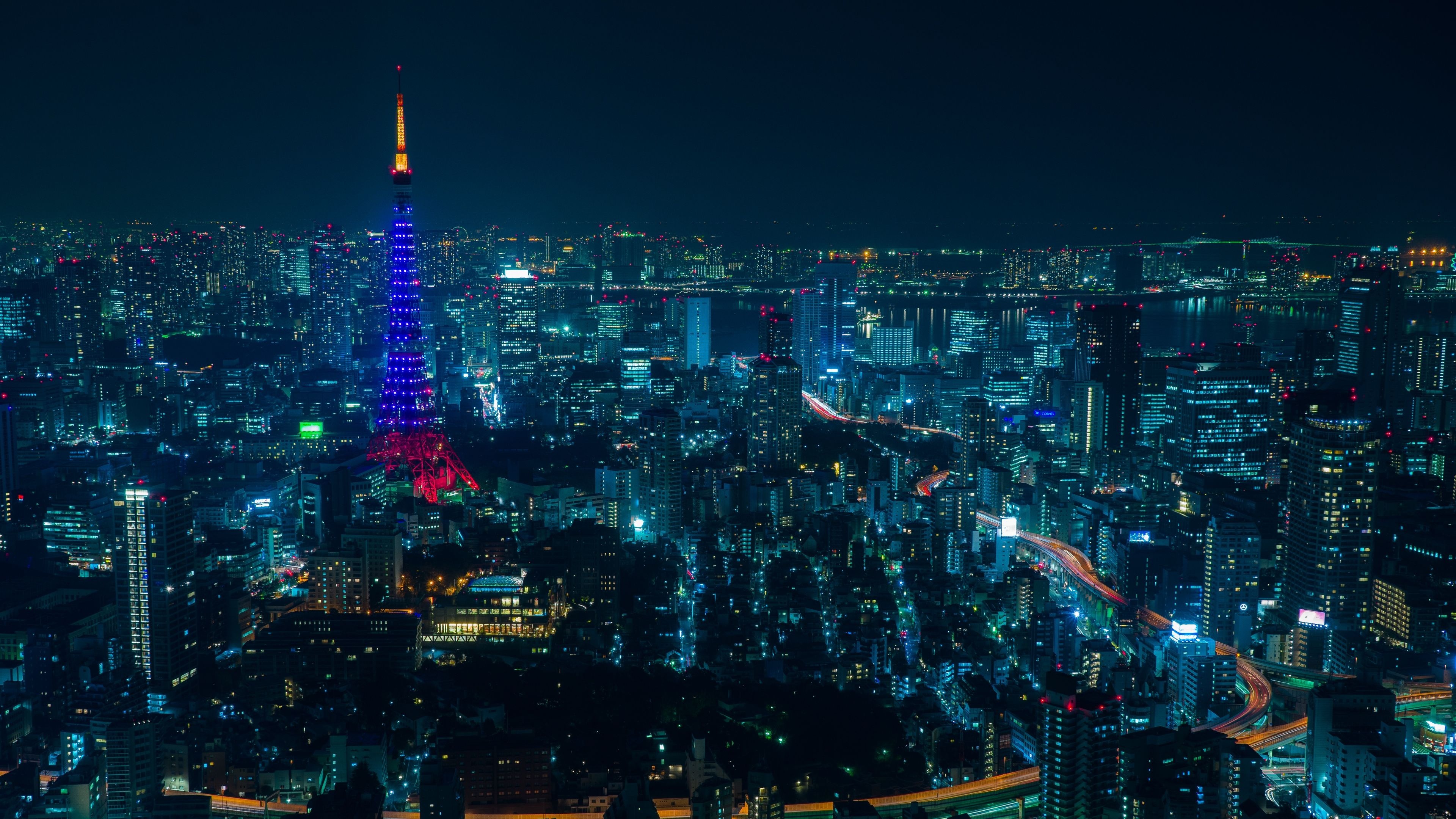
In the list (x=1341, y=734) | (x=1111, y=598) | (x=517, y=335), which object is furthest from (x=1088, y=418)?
(x=517, y=335)

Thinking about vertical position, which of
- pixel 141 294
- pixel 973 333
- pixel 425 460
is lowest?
pixel 425 460

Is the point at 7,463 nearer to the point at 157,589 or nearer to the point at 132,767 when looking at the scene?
the point at 157,589

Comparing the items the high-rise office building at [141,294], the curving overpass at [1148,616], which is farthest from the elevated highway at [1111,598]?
the high-rise office building at [141,294]

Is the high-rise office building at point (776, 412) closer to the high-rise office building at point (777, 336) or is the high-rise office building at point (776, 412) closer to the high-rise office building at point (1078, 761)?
the high-rise office building at point (777, 336)

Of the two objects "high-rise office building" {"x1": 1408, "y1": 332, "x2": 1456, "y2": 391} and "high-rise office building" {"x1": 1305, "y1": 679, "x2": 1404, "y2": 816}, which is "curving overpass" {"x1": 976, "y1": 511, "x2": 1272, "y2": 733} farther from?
"high-rise office building" {"x1": 1408, "y1": 332, "x2": 1456, "y2": 391}

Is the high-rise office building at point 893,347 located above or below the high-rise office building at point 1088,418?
above

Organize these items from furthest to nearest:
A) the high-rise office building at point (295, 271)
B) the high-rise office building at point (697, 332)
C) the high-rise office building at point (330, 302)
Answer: the high-rise office building at point (295, 271) → the high-rise office building at point (697, 332) → the high-rise office building at point (330, 302)

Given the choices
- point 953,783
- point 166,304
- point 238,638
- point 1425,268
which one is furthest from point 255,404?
point 1425,268

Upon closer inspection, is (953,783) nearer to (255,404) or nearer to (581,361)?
(255,404)
